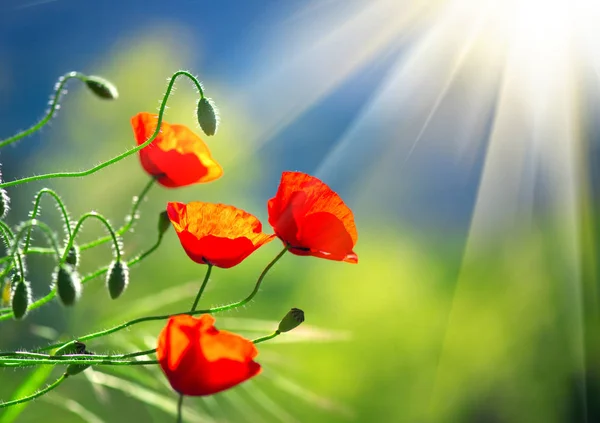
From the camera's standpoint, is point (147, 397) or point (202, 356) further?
point (147, 397)

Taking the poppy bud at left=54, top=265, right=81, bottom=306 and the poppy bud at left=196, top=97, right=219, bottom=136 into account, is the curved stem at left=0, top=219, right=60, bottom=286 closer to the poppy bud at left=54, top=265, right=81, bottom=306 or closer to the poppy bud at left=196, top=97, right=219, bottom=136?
the poppy bud at left=54, top=265, right=81, bottom=306

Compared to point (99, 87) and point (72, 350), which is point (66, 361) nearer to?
point (72, 350)

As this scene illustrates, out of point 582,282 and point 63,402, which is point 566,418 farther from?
point 63,402

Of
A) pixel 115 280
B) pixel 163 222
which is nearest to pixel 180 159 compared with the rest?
pixel 163 222

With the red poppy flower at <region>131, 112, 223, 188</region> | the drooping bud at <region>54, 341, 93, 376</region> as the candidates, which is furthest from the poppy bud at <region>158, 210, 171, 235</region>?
the drooping bud at <region>54, 341, 93, 376</region>

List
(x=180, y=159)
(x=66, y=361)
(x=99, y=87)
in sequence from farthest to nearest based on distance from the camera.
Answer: (x=180, y=159) < (x=99, y=87) < (x=66, y=361)
